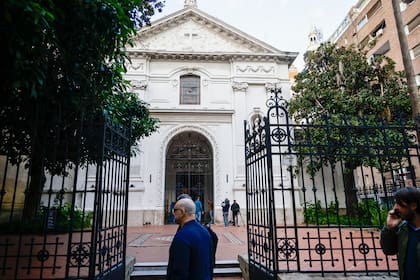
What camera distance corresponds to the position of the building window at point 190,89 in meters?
17.4

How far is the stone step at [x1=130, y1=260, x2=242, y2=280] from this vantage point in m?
5.43

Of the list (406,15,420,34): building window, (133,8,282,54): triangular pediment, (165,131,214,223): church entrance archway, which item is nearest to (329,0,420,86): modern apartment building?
(406,15,420,34): building window

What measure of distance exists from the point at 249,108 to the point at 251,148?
12615mm

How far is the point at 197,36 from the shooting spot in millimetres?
18484

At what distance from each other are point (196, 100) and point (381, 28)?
63.1 feet

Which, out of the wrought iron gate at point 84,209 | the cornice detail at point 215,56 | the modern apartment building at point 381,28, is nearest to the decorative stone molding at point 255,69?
the cornice detail at point 215,56

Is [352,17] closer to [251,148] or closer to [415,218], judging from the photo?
[251,148]

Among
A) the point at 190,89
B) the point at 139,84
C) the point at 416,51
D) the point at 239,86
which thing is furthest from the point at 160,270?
the point at 416,51

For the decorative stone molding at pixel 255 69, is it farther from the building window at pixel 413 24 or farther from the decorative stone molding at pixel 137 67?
the building window at pixel 413 24

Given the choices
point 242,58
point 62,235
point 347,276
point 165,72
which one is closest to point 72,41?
point 347,276

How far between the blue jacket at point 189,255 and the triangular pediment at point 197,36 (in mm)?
16780

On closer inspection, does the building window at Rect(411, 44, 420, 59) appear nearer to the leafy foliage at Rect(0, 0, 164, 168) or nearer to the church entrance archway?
the church entrance archway

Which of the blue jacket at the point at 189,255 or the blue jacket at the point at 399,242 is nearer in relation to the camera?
the blue jacket at the point at 399,242

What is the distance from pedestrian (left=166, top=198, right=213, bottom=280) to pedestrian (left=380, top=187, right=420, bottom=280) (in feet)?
5.13
